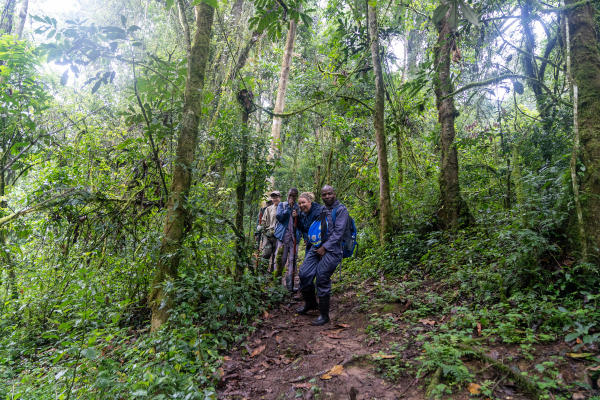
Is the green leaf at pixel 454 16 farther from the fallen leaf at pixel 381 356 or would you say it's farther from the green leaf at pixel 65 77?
the green leaf at pixel 65 77

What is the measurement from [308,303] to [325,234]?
122cm

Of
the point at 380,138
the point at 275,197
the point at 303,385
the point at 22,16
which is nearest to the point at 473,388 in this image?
the point at 303,385

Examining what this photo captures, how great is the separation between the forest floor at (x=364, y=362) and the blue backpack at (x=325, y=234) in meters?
0.94

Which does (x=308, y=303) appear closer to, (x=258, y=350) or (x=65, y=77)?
(x=258, y=350)

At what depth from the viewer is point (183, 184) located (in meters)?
3.91

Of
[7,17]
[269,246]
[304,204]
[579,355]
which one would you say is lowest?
[579,355]

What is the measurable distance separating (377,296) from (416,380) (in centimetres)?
237

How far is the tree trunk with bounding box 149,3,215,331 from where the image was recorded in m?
3.68

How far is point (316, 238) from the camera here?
516 cm

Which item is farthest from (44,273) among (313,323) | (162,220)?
(313,323)

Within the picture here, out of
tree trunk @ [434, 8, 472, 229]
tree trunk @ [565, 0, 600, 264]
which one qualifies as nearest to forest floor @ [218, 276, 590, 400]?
tree trunk @ [565, 0, 600, 264]

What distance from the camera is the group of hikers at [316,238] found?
469cm

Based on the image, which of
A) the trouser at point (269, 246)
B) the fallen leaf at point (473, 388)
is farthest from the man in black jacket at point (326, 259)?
the fallen leaf at point (473, 388)

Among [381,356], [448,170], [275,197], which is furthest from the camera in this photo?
[275,197]
